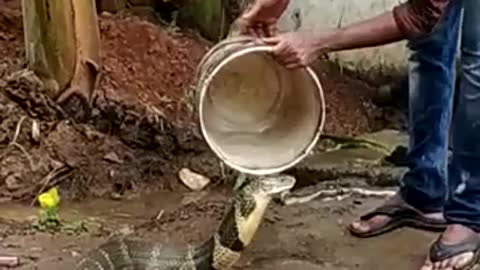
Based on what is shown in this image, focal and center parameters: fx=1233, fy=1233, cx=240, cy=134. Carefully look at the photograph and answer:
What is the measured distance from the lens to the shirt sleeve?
13.6 feet

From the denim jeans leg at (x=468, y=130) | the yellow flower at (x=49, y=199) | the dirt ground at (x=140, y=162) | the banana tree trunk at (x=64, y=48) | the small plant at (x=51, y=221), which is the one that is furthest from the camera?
the banana tree trunk at (x=64, y=48)

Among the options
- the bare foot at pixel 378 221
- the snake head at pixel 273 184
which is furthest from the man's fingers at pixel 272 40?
the bare foot at pixel 378 221

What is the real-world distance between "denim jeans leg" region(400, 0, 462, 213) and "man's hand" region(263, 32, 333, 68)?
681mm

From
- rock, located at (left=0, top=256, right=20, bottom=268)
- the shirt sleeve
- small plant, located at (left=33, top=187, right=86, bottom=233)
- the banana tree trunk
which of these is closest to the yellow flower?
small plant, located at (left=33, top=187, right=86, bottom=233)

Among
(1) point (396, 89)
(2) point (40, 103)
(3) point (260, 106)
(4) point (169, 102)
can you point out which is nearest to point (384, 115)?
(1) point (396, 89)

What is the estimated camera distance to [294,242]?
505cm

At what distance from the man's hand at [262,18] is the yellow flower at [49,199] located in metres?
1.71

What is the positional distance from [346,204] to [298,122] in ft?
3.61

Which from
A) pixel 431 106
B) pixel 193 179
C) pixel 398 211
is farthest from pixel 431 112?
pixel 193 179

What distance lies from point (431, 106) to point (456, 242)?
61 centimetres

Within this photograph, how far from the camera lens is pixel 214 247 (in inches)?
174

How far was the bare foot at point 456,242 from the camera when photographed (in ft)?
14.7

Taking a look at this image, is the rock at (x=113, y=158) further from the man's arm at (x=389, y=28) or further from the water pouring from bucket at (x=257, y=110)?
the man's arm at (x=389, y=28)

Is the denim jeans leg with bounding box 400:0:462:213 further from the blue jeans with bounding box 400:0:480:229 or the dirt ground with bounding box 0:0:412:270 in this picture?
the dirt ground with bounding box 0:0:412:270
